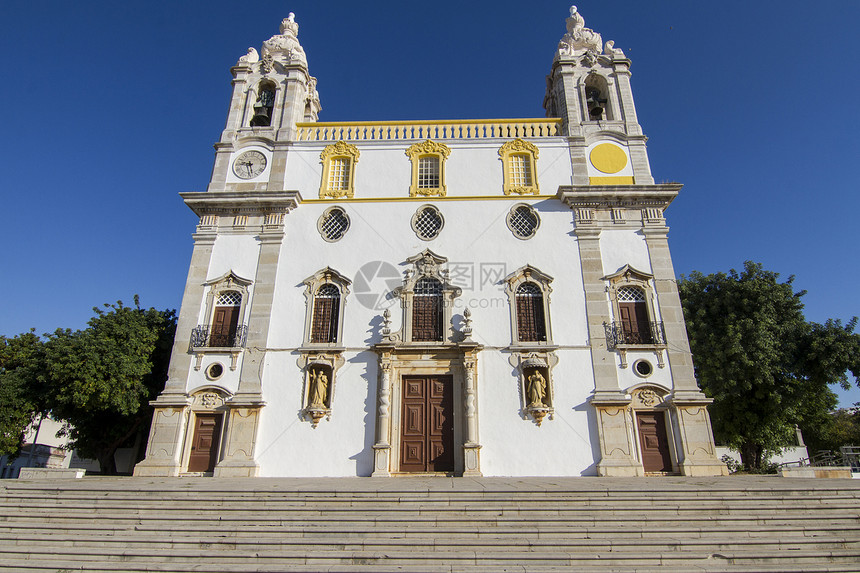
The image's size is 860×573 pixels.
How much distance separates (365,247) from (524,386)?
20.5ft

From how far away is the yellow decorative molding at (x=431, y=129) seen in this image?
55.9 feet

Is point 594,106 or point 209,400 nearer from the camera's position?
point 209,400

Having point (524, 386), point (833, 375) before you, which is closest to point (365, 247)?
point (524, 386)

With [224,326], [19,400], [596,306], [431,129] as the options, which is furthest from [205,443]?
[431,129]

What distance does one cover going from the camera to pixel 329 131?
1728 cm

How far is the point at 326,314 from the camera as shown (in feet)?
47.8

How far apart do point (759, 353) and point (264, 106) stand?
1896 cm

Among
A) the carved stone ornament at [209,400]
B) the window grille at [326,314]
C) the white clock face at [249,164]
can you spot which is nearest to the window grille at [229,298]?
the window grille at [326,314]

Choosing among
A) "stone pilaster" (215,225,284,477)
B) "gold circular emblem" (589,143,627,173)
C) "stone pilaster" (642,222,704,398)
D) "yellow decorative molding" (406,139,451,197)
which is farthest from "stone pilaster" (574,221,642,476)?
"stone pilaster" (215,225,284,477)

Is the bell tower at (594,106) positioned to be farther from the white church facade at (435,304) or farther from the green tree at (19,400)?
the green tree at (19,400)

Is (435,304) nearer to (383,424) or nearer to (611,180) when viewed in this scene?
(383,424)

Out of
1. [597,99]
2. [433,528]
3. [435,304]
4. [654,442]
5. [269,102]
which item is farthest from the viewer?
[269,102]

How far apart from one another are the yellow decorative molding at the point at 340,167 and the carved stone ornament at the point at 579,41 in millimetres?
8400

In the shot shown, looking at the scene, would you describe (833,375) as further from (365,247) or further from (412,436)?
(365,247)
